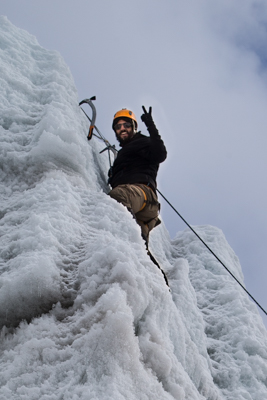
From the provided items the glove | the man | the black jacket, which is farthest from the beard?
the glove

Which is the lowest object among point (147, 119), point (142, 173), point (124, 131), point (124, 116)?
point (142, 173)

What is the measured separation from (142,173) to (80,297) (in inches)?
102

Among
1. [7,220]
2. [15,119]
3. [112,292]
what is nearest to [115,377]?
[112,292]

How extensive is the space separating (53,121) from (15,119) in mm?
531

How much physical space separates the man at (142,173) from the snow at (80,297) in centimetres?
37

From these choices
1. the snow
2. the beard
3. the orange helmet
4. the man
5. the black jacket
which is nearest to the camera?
the snow

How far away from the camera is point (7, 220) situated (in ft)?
8.38

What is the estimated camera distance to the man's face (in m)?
5.09

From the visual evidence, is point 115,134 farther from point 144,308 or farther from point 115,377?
point 115,377

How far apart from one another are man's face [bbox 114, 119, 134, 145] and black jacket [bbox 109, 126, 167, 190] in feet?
1.30

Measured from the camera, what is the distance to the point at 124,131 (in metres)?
5.11

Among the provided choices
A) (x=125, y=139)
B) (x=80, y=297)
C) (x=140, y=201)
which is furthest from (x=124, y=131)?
(x=80, y=297)

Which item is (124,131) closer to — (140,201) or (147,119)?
(147,119)

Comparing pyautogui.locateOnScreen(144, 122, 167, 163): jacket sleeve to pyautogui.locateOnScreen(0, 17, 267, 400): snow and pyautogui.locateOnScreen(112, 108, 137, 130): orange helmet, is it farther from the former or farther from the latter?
pyautogui.locateOnScreen(112, 108, 137, 130): orange helmet
